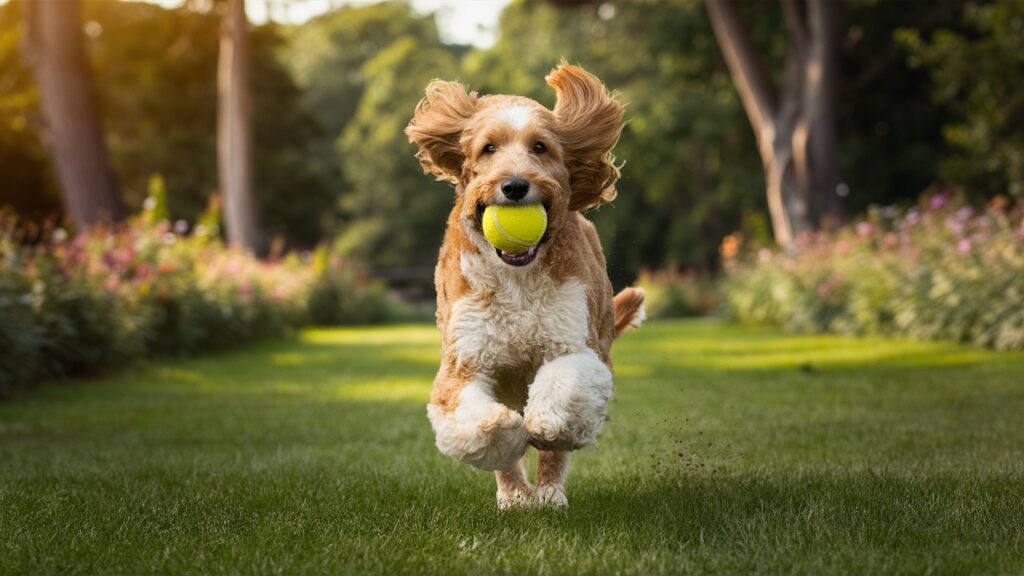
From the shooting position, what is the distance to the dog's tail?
5824 mm

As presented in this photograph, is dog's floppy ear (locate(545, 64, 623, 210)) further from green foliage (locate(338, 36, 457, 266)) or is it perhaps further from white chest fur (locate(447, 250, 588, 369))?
green foliage (locate(338, 36, 457, 266))

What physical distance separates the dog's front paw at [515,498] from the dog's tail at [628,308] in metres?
1.20

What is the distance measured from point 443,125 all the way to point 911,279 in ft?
37.3

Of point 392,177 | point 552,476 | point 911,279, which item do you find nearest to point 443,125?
point 552,476

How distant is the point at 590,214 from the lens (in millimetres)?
19156

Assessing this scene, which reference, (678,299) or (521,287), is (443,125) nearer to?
(521,287)

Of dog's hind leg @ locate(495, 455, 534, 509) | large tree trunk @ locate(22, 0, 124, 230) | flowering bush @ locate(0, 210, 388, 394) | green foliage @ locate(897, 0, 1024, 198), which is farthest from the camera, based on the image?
green foliage @ locate(897, 0, 1024, 198)

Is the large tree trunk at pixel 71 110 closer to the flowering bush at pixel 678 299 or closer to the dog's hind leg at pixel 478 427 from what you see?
the dog's hind leg at pixel 478 427

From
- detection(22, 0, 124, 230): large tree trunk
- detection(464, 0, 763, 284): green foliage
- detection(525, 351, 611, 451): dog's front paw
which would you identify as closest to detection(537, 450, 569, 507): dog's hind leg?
detection(525, 351, 611, 451): dog's front paw

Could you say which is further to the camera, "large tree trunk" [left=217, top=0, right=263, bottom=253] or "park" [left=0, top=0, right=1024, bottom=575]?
"large tree trunk" [left=217, top=0, right=263, bottom=253]

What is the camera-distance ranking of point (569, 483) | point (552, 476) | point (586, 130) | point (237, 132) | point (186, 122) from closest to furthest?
point (586, 130) → point (552, 476) → point (569, 483) → point (237, 132) → point (186, 122)

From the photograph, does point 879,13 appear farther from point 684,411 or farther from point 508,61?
point 508,61

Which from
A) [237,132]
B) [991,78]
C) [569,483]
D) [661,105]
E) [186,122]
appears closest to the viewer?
[569,483]

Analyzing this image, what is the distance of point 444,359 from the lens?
4.73m
